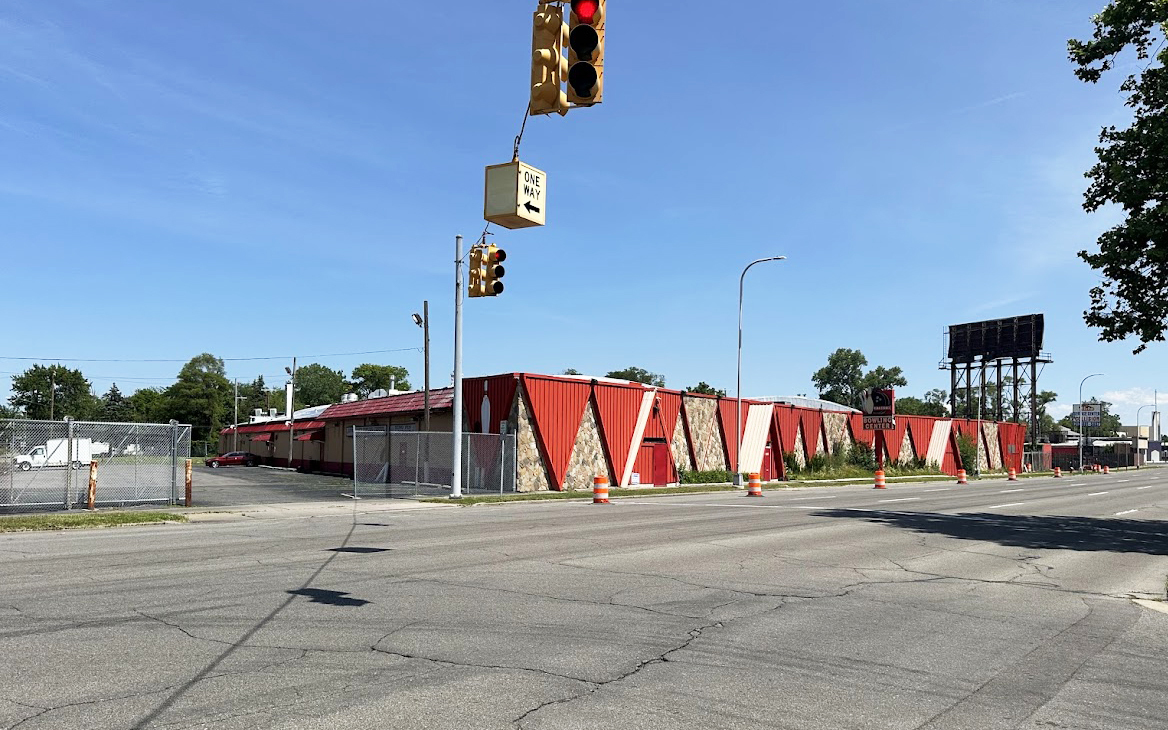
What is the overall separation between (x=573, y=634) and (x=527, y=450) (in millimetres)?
27406

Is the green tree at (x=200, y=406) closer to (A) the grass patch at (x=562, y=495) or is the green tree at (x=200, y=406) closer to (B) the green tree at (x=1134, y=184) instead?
(A) the grass patch at (x=562, y=495)

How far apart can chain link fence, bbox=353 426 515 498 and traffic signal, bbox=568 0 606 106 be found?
76.6ft

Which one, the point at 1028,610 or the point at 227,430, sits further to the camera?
the point at 227,430

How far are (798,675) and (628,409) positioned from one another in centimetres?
3325

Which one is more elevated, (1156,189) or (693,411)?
(1156,189)

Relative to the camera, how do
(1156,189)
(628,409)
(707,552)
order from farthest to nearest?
1. (628,409)
2. (1156,189)
3. (707,552)

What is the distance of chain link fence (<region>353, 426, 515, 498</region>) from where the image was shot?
3117 centimetres

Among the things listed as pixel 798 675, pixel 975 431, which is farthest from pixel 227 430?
pixel 798 675

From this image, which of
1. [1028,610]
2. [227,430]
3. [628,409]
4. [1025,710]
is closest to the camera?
[1025,710]

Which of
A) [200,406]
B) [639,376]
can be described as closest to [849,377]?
[639,376]

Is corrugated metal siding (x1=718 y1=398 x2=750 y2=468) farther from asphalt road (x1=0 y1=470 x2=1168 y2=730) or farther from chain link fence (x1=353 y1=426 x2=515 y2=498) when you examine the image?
asphalt road (x1=0 y1=470 x2=1168 y2=730)

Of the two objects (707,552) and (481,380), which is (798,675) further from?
(481,380)

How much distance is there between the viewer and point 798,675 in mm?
6312

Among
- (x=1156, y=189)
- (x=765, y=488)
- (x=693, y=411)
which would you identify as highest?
(x=1156, y=189)
